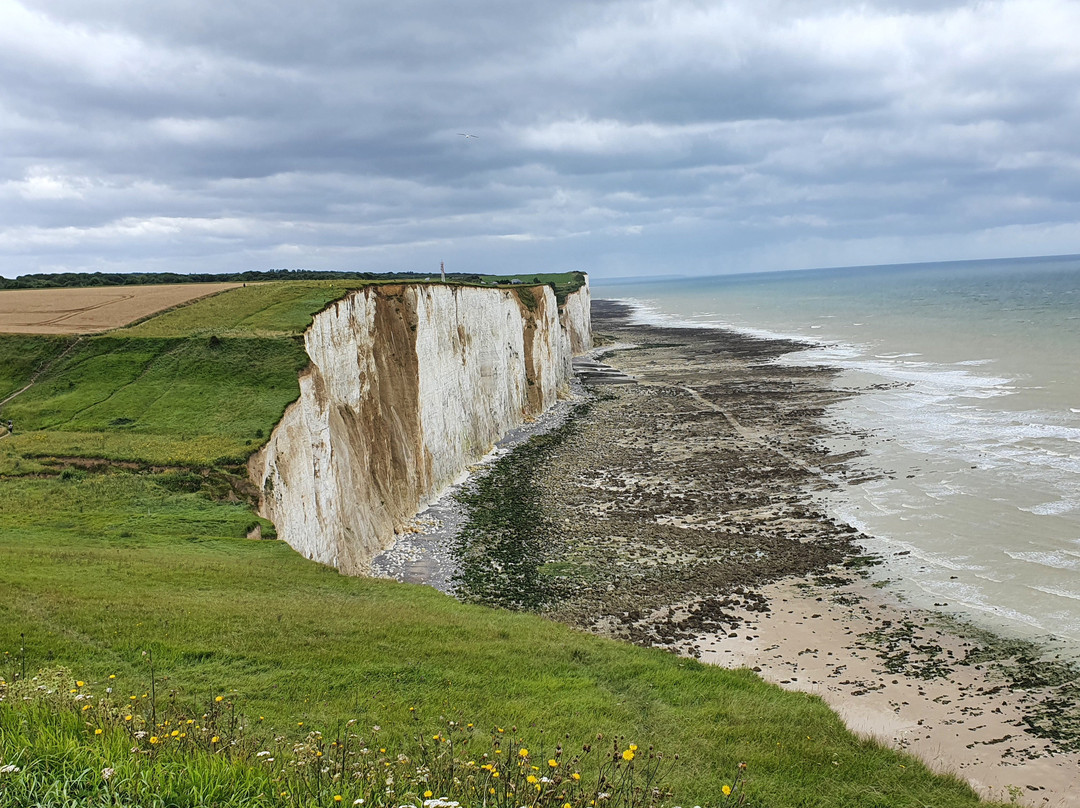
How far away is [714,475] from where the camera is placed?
3762 cm

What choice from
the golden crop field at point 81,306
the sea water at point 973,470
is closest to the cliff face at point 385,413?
the golden crop field at point 81,306

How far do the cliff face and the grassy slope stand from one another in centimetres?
334

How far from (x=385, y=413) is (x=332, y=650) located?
882 inches

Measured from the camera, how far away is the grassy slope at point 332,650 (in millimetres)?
10055

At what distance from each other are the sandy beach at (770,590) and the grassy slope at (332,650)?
381 cm

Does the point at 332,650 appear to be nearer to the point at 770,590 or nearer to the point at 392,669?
the point at 392,669

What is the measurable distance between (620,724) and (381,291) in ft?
95.0

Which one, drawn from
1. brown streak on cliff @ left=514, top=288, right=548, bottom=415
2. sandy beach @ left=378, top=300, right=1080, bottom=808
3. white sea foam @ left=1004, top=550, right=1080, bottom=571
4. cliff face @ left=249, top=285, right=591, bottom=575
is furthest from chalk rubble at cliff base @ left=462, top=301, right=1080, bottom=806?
brown streak on cliff @ left=514, top=288, right=548, bottom=415

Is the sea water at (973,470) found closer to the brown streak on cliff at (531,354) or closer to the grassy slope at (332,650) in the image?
the grassy slope at (332,650)

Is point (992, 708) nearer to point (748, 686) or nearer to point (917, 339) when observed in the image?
point (748, 686)

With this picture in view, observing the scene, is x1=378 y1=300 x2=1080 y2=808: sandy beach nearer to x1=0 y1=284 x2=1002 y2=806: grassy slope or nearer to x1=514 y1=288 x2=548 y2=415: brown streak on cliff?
x1=0 y1=284 x2=1002 y2=806: grassy slope

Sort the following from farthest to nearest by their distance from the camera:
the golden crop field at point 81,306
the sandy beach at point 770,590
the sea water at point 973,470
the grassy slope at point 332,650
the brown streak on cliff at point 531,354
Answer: the brown streak on cliff at point 531,354, the golden crop field at point 81,306, the sea water at point 973,470, the sandy beach at point 770,590, the grassy slope at point 332,650

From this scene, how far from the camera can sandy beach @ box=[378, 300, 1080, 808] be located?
1595 cm

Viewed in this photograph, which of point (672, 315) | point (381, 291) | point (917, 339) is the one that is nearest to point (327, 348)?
point (381, 291)
